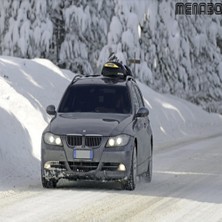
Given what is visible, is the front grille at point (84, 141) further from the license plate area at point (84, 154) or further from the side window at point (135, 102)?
the side window at point (135, 102)

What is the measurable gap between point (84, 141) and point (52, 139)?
517 millimetres

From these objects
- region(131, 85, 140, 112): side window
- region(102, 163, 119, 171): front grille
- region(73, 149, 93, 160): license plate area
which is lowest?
→ region(102, 163, 119, 171): front grille

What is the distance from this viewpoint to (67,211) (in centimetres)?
940

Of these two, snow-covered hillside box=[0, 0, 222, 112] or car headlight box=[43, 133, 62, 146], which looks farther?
snow-covered hillside box=[0, 0, 222, 112]

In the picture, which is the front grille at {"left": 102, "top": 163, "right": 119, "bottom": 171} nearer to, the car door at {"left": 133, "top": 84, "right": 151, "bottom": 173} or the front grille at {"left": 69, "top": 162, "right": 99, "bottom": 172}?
the front grille at {"left": 69, "top": 162, "right": 99, "bottom": 172}

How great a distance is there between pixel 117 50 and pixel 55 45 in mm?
2833

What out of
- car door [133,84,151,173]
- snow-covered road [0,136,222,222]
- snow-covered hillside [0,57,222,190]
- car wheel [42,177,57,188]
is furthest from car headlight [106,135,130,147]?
snow-covered hillside [0,57,222,190]

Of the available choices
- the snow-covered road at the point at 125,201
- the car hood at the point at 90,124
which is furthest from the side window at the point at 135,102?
the snow-covered road at the point at 125,201

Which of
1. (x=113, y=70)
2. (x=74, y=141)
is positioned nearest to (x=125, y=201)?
(x=74, y=141)

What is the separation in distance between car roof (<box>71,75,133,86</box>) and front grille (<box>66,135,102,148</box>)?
215cm

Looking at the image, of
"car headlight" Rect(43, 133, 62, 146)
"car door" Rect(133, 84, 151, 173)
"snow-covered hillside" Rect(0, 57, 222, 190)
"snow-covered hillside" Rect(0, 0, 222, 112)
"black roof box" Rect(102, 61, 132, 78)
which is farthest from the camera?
"snow-covered hillside" Rect(0, 0, 222, 112)

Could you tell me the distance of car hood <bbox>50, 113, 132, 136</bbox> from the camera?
11383 millimetres

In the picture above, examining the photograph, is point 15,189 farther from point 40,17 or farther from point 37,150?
point 40,17

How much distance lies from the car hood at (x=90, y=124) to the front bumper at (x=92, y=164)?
255 millimetres
